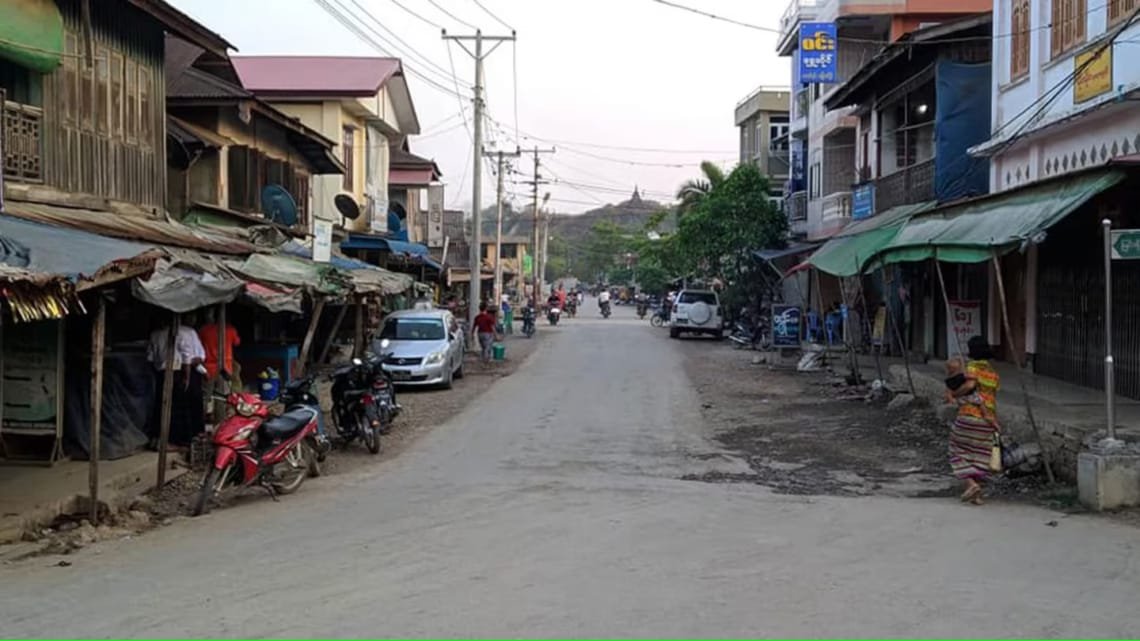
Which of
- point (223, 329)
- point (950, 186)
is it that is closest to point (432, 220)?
point (950, 186)

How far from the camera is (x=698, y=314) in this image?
137ft

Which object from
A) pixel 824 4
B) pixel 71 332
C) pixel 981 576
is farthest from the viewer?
pixel 824 4

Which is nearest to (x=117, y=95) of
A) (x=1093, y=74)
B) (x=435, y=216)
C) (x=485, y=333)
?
(x=1093, y=74)

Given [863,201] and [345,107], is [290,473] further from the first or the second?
[863,201]

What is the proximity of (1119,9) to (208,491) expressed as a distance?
12107 millimetres

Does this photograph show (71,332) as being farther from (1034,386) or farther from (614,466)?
(1034,386)

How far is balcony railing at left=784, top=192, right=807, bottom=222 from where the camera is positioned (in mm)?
37656

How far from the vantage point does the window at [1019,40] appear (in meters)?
16.4

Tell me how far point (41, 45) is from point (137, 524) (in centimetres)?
630

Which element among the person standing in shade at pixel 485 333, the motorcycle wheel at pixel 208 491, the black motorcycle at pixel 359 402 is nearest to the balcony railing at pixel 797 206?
the person standing in shade at pixel 485 333

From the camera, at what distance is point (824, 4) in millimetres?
34094

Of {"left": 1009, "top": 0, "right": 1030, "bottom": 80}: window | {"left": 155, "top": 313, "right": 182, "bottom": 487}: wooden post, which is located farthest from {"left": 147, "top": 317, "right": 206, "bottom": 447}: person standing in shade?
{"left": 1009, "top": 0, "right": 1030, "bottom": 80}: window

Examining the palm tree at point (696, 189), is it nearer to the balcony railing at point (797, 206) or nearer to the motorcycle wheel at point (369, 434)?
the balcony railing at point (797, 206)

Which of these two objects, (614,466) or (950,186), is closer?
(614,466)
